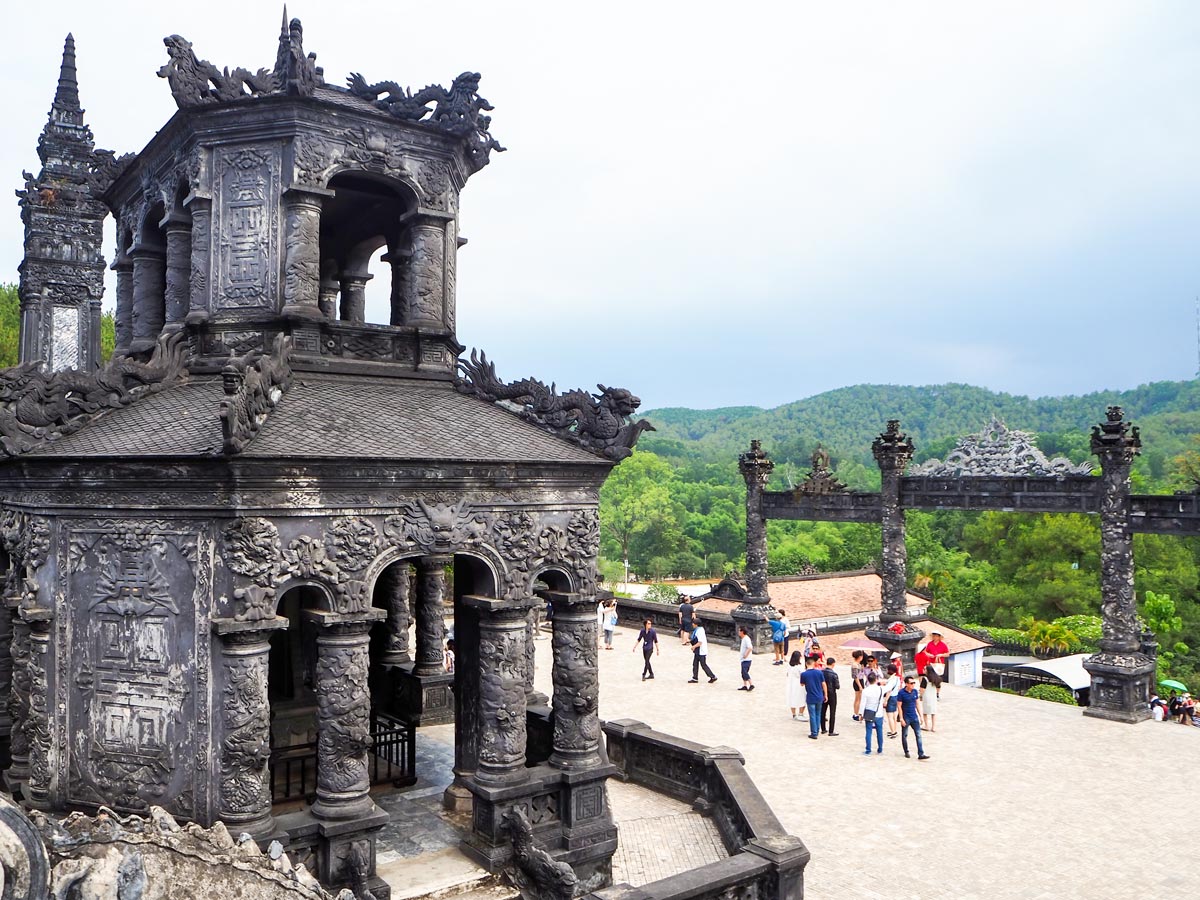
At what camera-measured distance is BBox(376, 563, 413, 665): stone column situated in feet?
54.6

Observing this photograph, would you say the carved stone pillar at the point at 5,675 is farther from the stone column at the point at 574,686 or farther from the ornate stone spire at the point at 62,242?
the ornate stone spire at the point at 62,242

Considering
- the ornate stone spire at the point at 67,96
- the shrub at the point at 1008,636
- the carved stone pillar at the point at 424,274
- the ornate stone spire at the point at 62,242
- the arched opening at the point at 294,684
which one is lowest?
the shrub at the point at 1008,636

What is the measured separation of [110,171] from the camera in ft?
44.5

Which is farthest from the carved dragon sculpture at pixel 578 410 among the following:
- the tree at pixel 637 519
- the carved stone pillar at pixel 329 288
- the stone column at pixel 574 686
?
the tree at pixel 637 519

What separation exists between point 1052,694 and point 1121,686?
671cm

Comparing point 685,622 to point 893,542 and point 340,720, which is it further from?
point 340,720

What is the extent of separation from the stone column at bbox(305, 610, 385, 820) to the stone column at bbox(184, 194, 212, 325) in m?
4.47

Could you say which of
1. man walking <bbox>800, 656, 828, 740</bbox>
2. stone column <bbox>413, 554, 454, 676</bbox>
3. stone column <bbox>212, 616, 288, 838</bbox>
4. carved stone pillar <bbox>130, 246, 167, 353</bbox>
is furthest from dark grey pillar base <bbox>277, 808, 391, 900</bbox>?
man walking <bbox>800, 656, 828, 740</bbox>

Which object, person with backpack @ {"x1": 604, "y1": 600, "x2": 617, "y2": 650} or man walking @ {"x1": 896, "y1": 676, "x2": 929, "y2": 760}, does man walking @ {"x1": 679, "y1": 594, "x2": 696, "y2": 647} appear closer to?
person with backpack @ {"x1": 604, "y1": 600, "x2": 617, "y2": 650}

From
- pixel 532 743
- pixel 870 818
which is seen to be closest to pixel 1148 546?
pixel 870 818

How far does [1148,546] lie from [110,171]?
5413cm

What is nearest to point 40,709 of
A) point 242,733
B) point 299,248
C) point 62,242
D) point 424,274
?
point 242,733

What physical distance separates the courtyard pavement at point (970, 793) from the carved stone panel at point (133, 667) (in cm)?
645

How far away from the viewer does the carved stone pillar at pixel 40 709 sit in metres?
9.16
